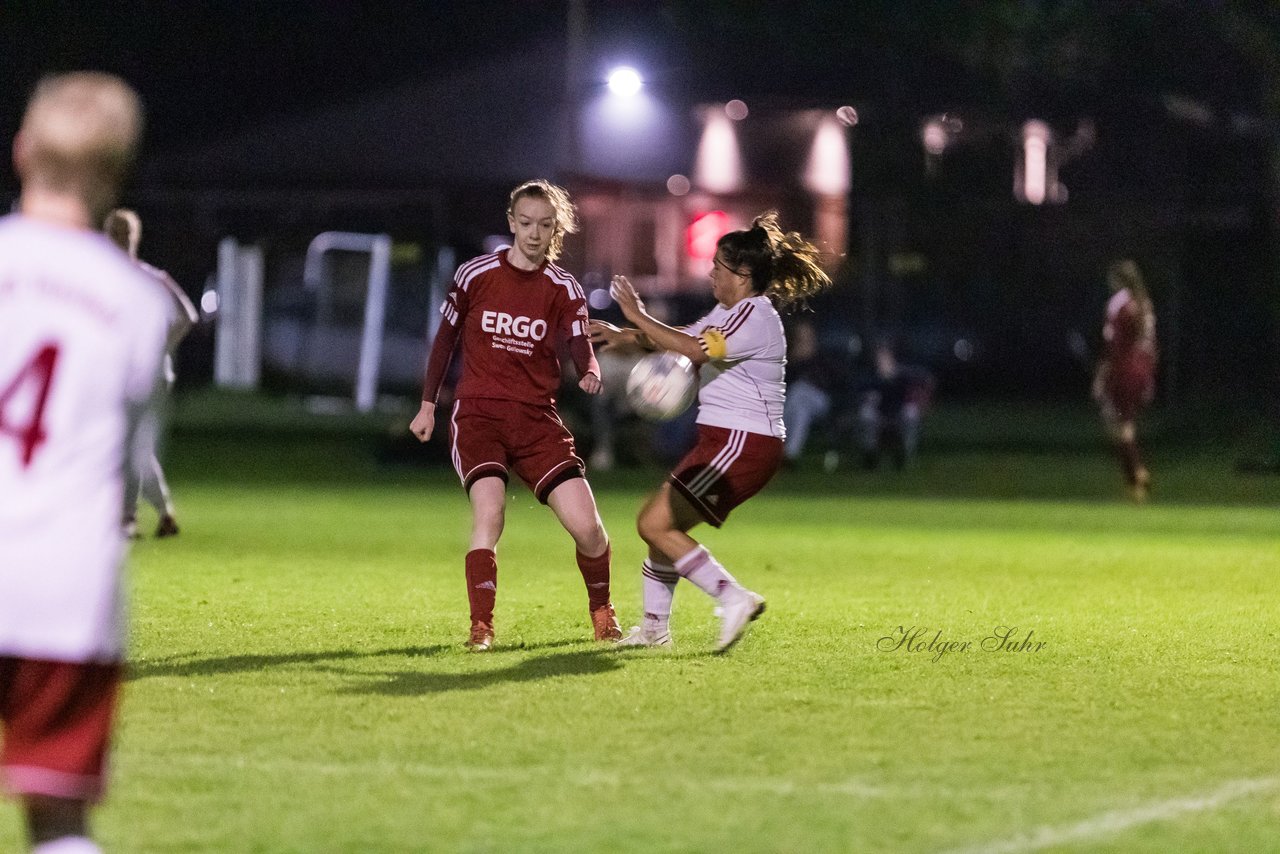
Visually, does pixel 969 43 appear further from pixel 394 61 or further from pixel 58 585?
pixel 58 585

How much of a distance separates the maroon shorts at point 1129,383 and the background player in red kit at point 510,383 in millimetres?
11764

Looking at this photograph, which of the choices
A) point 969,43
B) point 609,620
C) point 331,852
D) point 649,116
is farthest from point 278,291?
point 331,852

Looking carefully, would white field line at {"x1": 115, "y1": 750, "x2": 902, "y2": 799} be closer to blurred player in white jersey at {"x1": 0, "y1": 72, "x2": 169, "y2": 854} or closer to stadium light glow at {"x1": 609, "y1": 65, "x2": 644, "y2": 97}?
blurred player in white jersey at {"x1": 0, "y1": 72, "x2": 169, "y2": 854}

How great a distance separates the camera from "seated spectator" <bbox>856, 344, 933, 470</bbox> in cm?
2489

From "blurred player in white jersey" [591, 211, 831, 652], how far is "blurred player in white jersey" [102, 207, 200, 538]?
3.33 m

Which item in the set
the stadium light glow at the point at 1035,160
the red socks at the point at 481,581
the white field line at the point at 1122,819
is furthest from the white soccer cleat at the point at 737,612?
the stadium light glow at the point at 1035,160

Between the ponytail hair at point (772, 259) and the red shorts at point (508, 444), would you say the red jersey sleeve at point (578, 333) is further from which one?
the ponytail hair at point (772, 259)

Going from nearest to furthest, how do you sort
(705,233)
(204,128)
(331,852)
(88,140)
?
(88,140)
(331,852)
(705,233)
(204,128)

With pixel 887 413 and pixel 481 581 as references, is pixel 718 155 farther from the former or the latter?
pixel 481 581

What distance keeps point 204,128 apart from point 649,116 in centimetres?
1230

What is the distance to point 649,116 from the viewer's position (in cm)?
3978

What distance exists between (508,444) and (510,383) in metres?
0.28

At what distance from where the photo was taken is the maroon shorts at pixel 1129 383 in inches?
794

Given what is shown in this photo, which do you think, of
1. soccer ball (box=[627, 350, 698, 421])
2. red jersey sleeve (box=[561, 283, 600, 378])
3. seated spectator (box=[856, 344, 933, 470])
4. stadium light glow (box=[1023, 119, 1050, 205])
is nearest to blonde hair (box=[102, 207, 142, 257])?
red jersey sleeve (box=[561, 283, 600, 378])
